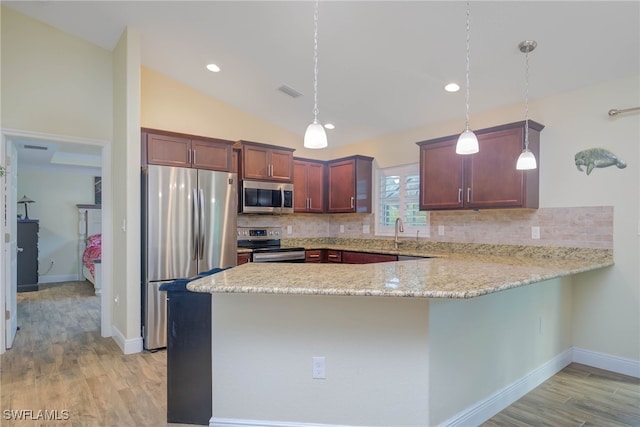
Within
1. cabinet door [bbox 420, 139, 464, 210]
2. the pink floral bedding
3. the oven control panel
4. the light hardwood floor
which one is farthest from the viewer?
the pink floral bedding

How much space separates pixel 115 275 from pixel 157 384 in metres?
1.51

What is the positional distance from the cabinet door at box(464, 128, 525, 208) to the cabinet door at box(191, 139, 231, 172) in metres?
2.62

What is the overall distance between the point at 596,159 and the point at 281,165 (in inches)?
133

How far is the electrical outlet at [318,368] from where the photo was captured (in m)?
1.86

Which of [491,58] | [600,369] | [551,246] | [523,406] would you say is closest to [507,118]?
[491,58]

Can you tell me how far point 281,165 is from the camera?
4.73m

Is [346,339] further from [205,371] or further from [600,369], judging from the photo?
[600,369]

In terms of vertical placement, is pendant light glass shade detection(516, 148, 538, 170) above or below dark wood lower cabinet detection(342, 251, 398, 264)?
above

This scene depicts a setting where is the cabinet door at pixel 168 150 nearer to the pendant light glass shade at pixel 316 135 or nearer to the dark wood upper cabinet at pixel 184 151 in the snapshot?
the dark wood upper cabinet at pixel 184 151

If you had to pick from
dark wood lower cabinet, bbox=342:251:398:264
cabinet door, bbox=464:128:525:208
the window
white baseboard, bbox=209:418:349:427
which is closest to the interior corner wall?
white baseboard, bbox=209:418:349:427

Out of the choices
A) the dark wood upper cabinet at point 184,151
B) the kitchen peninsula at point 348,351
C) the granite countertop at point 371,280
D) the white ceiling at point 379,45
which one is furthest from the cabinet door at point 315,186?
the kitchen peninsula at point 348,351

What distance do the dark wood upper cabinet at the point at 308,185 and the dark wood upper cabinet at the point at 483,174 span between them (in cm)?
172

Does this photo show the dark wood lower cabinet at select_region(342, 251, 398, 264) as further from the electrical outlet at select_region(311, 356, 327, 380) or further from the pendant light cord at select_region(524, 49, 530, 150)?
the electrical outlet at select_region(311, 356, 327, 380)

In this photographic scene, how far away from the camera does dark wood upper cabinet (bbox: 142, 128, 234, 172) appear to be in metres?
3.56
